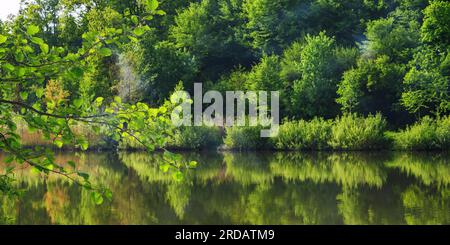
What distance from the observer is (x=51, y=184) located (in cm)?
1293

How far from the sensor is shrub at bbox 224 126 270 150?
2002 cm

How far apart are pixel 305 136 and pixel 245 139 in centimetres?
199

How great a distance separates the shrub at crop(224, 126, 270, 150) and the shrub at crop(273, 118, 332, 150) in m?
0.67

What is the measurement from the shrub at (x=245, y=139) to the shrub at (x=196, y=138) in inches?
27.5

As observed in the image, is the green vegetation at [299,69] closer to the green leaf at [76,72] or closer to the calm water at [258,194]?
the calm water at [258,194]

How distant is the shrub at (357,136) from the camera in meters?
19.0

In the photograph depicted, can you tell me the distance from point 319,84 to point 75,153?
9.36m

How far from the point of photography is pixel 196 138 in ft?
67.7

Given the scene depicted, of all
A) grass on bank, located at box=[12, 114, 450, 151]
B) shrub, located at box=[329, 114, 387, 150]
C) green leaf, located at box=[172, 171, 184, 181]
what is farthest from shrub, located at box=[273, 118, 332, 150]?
green leaf, located at box=[172, 171, 184, 181]

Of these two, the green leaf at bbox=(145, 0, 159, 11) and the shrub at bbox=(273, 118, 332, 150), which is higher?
the green leaf at bbox=(145, 0, 159, 11)

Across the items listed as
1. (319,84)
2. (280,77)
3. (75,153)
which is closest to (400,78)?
(319,84)

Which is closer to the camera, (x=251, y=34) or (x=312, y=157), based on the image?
(x=312, y=157)

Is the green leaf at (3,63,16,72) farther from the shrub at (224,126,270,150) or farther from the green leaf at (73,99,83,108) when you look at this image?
the shrub at (224,126,270,150)

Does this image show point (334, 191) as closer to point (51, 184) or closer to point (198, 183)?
point (198, 183)
